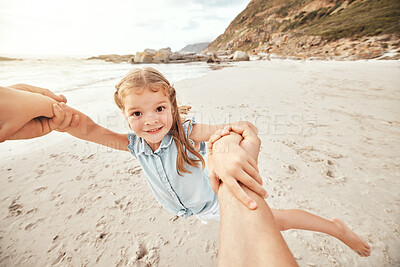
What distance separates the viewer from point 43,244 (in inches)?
57.6

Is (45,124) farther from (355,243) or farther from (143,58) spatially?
(143,58)

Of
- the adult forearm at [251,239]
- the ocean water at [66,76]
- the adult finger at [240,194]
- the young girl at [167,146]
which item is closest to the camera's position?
A: the adult forearm at [251,239]

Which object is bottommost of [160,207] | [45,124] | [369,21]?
[160,207]

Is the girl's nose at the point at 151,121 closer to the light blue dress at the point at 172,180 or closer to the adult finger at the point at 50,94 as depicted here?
the light blue dress at the point at 172,180

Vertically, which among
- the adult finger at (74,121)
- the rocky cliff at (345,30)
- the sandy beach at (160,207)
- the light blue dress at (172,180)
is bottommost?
the sandy beach at (160,207)

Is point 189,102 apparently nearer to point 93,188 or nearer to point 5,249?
point 93,188

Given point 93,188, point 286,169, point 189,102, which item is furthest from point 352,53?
point 93,188

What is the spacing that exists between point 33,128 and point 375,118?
529 centimetres

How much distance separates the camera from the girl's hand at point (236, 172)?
25.6 inches

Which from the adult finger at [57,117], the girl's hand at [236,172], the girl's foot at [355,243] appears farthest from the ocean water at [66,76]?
the girl's foot at [355,243]

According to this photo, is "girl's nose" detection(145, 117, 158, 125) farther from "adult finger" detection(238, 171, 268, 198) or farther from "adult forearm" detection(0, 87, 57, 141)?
"adult finger" detection(238, 171, 268, 198)

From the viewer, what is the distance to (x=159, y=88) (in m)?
1.28

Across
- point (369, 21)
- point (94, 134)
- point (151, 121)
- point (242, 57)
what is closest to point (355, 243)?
point (151, 121)

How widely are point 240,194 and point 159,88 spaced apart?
101cm
